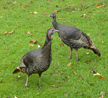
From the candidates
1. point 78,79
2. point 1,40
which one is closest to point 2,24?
point 1,40

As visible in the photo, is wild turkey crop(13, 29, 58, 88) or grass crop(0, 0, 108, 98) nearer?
wild turkey crop(13, 29, 58, 88)

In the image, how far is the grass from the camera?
533cm

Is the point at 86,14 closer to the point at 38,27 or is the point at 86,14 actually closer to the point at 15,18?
the point at 38,27

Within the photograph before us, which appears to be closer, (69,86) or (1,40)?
(69,86)

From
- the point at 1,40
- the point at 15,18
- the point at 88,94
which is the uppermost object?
the point at 15,18

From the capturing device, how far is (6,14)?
11406mm

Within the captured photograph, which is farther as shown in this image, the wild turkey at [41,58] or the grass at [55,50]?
the grass at [55,50]

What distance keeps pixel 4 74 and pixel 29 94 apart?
1468mm

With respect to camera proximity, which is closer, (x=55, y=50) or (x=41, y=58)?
(x=41, y=58)

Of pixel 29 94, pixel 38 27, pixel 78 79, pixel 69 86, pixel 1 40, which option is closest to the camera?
pixel 29 94

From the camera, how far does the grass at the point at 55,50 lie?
5.33 metres

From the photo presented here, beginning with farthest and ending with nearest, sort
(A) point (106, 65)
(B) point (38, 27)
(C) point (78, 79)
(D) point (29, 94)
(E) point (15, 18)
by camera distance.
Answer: (E) point (15, 18)
(B) point (38, 27)
(A) point (106, 65)
(C) point (78, 79)
(D) point (29, 94)

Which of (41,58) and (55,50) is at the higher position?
(41,58)

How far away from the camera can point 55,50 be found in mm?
7910
